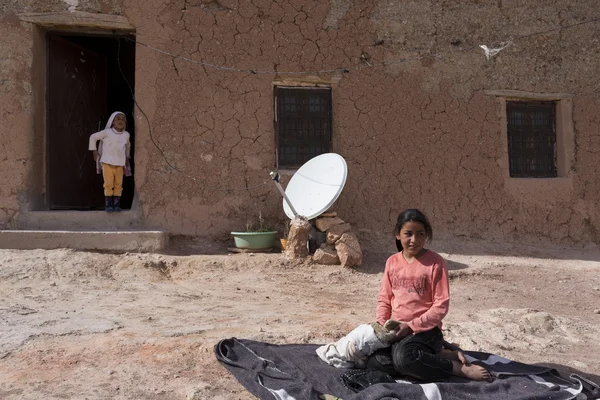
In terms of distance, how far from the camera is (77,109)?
23.6 feet

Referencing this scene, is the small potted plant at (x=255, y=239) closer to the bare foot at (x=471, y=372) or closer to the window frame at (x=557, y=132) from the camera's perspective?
the window frame at (x=557, y=132)

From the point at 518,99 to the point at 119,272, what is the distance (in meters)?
5.39

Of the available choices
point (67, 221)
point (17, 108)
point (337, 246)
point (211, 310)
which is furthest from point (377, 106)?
point (17, 108)

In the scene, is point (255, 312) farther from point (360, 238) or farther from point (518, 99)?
point (518, 99)

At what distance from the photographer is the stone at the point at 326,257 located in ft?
18.0

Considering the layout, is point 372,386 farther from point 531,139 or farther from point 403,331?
point 531,139

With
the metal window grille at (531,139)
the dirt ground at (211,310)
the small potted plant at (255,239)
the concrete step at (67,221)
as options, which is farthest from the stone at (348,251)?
the metal window grille at (531,139)

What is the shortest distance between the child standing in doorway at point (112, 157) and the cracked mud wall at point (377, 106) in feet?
0.76

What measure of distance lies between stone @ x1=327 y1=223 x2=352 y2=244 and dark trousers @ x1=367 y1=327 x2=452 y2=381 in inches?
116

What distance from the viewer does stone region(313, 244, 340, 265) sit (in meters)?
5.50

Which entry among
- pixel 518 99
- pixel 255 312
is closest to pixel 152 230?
pixel 255 312

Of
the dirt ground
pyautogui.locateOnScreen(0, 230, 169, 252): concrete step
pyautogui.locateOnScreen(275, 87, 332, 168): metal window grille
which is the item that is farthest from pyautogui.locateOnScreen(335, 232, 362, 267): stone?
pyautogui.locateOnScreen(0, 230, 169, 252): concrete step

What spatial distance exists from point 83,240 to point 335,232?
8.58 feet

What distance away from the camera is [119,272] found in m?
5.13
